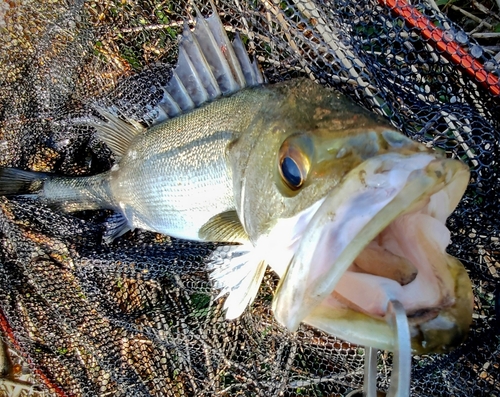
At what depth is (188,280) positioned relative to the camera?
267 cm

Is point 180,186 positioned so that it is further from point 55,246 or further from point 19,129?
point 19,129

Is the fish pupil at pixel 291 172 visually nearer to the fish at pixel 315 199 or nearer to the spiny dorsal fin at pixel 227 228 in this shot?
the fish at pixel 315 199

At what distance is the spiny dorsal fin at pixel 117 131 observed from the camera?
2469mm

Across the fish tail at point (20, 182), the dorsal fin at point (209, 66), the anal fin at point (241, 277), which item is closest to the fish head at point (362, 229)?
the anal fin at point (241, 277)

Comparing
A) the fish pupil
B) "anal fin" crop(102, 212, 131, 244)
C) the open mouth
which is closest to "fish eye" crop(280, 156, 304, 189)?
the fish pupil

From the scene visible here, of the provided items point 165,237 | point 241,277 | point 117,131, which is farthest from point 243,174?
point 165,237

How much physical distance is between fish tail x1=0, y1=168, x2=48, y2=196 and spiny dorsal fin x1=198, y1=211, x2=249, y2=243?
5.02 ft

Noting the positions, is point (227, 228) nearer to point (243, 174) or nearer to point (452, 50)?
point (243, 174)

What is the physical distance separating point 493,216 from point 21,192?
2.78 m

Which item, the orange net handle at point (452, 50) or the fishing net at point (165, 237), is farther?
the fishing net at point (165, 237)

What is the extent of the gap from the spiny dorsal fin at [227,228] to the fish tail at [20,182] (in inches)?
60.3

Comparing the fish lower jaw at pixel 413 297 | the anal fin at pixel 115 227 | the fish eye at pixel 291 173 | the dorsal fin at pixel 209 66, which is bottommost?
the anal fin at pixel 115 227

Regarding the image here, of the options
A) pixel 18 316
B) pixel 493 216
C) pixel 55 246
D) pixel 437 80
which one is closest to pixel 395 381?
pixel 493 216

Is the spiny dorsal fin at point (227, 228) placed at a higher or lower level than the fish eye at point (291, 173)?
lower
